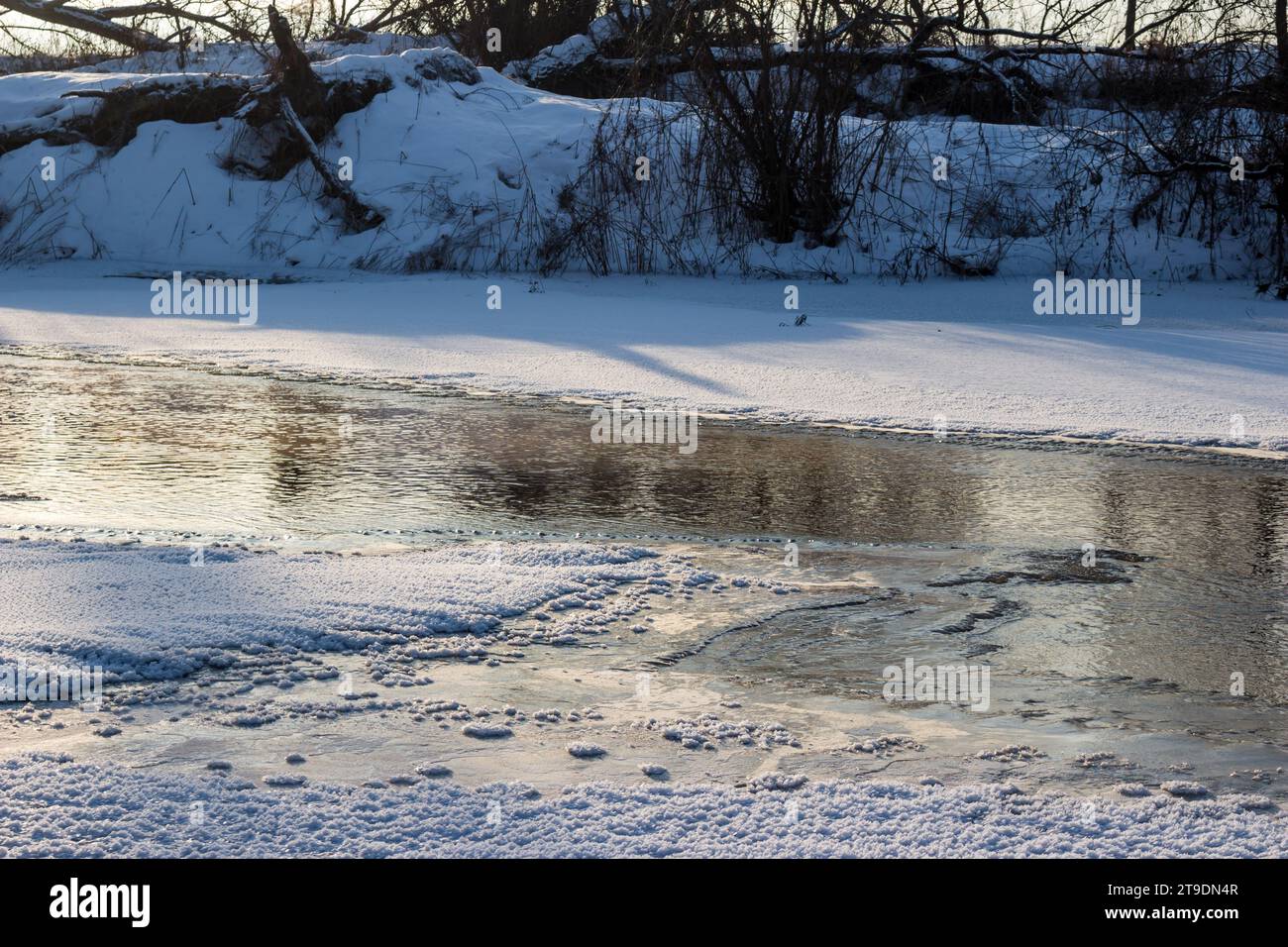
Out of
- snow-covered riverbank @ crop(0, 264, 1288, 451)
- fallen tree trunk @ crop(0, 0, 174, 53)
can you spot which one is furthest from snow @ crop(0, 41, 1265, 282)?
fallen tree trunk @ crop(0, 0, 174, 53)

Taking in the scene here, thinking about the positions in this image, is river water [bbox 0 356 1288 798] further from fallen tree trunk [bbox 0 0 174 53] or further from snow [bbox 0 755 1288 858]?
fallen tree trunk [bbox 0 0 174 53]

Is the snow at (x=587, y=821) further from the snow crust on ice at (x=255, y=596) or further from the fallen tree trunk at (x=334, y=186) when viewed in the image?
the fallen tree trunk at (x=334, y=186)

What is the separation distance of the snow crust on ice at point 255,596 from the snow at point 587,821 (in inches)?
22.2

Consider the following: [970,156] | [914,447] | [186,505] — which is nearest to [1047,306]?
[970,156]

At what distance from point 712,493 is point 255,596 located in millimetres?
1614

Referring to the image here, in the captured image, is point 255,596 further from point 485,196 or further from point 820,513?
point 485,196

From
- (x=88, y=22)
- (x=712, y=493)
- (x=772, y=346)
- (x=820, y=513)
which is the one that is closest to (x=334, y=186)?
(x=88, y=22)

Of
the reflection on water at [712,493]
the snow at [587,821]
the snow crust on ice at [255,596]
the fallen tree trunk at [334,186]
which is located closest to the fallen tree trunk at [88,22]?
the fallen tree trunk at [334,186]

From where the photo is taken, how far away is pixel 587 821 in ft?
7.05

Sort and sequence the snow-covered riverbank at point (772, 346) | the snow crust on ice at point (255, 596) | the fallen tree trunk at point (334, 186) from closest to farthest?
the snow crust on ice at point (255, 596)
the snow-covered riverbank at point (772, 346)
the fallen tree trunk at point (334, 186)

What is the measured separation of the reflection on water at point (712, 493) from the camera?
10.4ft

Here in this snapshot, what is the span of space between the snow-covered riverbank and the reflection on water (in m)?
0.60

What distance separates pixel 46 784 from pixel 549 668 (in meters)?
0.96
